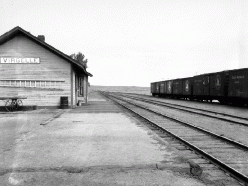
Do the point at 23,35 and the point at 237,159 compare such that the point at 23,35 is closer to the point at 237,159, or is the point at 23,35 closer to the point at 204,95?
the point at 237,159

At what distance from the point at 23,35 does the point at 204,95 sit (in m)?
20.2

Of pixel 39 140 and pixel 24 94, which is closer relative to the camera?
pixel 39 140

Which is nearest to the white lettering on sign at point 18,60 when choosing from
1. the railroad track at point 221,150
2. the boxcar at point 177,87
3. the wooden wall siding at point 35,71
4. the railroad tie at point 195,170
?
the wooden wall siding at point 35,71

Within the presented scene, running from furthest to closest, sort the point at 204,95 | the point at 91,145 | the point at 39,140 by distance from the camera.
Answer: the point at 204,95, the point at 39,140, the point at 91,145

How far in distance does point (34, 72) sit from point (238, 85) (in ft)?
54.9

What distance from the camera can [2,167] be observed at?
4941mm

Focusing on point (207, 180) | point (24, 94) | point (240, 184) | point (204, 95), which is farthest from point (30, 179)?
point (204, 95)

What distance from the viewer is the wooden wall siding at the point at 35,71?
17875mm

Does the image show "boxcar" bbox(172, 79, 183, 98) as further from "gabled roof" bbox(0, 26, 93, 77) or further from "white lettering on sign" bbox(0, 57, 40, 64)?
"white lettering on sign" bbox(0, 57, 40, 64)

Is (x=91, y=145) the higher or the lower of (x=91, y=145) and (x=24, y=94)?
the lower

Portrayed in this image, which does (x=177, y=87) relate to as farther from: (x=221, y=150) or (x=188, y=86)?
(x=221, y=150)

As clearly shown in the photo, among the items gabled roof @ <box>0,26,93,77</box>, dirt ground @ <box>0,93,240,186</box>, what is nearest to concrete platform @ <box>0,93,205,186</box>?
dirt ground @ <box>0,93,240,186</box>

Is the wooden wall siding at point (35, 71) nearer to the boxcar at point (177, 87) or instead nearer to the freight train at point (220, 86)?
the freight train at point (220, 86)

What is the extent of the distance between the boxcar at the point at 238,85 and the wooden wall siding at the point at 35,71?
46.3 ft
